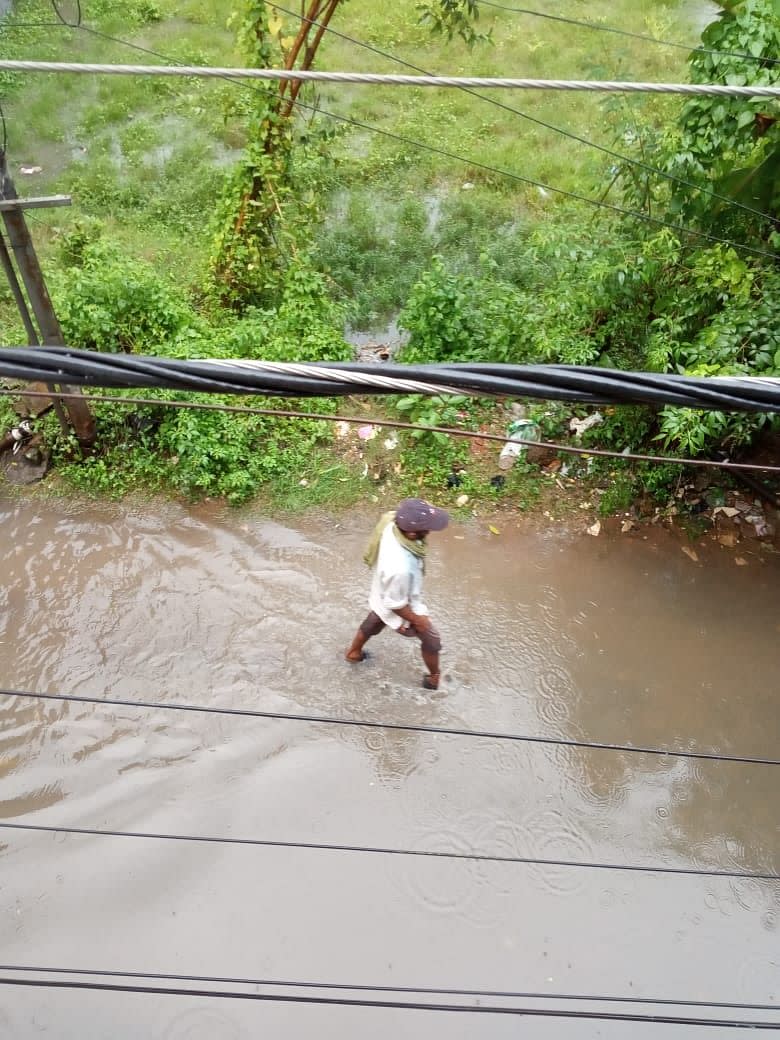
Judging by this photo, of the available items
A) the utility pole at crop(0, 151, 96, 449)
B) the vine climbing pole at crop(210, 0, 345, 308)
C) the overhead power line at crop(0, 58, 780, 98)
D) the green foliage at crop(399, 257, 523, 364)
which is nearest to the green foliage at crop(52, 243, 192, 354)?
the utility pole at crop(0, 151, 96, 449)

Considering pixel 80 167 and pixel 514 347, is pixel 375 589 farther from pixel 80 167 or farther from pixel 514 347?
pixel 80 167

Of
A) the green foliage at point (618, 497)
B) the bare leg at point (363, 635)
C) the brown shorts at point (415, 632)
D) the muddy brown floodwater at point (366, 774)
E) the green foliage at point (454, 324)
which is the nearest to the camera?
the muddy brown floodwater at point (366, 774)

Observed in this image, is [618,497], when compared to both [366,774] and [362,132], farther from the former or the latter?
[362,132]

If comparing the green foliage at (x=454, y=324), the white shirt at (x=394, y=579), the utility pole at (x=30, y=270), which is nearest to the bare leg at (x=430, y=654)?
the white shirt at (x=394, y=579)

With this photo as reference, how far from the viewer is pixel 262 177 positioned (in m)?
5.85

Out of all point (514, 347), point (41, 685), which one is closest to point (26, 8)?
point (514, 347)

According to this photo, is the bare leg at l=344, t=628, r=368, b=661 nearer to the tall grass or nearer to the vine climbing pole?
the tall grass

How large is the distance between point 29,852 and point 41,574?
1.78m

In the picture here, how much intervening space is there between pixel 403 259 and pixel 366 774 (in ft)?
15.2

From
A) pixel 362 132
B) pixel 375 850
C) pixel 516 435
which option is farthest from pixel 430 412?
pixel 362 132

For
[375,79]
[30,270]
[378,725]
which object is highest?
[375,79]

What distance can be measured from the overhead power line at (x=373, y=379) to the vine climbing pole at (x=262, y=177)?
14.7ft

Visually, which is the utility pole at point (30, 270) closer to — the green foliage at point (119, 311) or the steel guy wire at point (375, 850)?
the green foliage at point (119, 311)

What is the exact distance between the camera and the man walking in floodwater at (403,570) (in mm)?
3771
